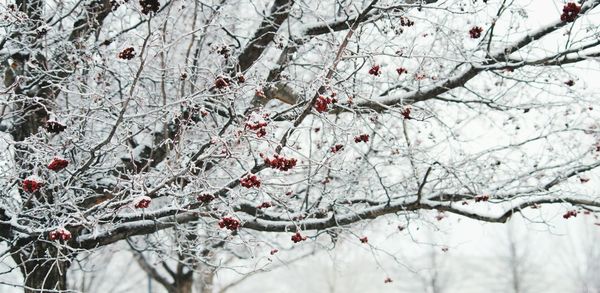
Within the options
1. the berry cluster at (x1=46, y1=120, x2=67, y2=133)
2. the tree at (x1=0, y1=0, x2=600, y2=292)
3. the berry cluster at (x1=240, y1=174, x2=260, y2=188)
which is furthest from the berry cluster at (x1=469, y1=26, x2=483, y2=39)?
the berry cluster at (x1=46, y1=120, x2=67, y2=133)

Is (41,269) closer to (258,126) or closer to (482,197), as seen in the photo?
(258,126)

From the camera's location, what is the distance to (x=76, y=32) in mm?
5297

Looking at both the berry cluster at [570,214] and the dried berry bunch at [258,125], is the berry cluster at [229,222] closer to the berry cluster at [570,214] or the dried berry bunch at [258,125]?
the dried berry bunch at [258,125]

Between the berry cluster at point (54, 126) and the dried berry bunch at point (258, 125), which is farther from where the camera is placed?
the berry cluster at point (54, 126)

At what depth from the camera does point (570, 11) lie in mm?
4027

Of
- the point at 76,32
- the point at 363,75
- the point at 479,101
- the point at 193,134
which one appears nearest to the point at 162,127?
the point at 193,134

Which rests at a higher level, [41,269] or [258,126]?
[258,126]

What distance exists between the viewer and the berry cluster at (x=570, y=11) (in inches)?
157

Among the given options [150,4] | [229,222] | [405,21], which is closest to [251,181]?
[229,222]

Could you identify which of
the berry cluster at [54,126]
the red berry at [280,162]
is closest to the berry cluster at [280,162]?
the red berry at [280,162]

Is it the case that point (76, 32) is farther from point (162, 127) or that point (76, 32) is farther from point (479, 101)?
point (479, 101)

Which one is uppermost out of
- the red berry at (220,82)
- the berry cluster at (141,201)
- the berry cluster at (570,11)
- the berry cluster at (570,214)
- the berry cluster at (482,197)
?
the berry cluster at (570,11)

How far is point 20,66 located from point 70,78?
130cm

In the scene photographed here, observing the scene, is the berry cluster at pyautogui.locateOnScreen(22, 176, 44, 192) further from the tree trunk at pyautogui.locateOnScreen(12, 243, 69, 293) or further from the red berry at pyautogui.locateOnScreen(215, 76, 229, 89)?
the tree trunk at pyautogui.locateOnScreen(12, 243, 69, 293)
